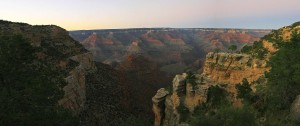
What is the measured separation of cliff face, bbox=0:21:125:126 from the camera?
68.6 meters

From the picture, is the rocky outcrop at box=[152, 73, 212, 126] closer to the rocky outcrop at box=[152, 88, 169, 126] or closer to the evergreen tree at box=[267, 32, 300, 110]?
the rocky outcrop at box=[152, 88, 169, 126]

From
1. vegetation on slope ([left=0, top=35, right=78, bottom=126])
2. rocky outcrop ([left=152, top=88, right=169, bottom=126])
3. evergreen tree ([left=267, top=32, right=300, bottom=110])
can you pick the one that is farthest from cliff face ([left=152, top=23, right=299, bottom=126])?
vegetation on slope ([left=0, top=35, right=78, bottom=126])

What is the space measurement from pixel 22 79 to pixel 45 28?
187ft

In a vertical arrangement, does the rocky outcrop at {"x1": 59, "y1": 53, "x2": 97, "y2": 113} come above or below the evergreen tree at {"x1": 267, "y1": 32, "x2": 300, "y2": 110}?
below

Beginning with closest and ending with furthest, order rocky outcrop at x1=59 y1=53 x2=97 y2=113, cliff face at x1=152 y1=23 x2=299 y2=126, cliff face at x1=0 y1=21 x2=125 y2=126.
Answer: cliff face at x1=152 y1=23 x2=299 y2=126, rocky outcrop at x1=59 y1=53 x2=97 y2=113, cliff face at x1=0 y1=21 x2=125 y2=126

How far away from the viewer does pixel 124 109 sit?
284 ft

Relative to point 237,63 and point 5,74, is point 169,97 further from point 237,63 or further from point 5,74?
point 5,74

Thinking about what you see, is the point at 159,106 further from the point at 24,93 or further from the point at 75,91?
the point at 24,93

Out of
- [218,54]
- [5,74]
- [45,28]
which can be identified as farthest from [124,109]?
[5,74]

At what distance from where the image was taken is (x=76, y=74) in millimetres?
73062

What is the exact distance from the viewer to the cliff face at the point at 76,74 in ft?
225

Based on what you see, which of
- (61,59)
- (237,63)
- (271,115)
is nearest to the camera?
(271,115)

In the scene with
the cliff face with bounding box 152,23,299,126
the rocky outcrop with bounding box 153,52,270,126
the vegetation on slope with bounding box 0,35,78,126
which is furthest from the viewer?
the rocky outcrop with bounding box 153,52,270,126

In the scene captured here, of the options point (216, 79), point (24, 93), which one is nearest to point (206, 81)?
point (216, 79)
